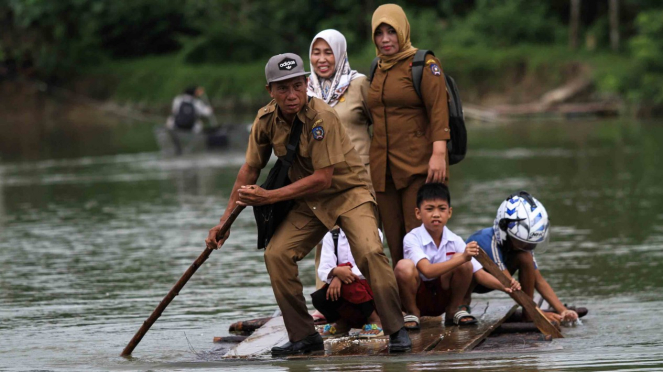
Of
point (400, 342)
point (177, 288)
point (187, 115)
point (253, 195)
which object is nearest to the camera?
point (253, 195)

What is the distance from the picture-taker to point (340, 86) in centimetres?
755

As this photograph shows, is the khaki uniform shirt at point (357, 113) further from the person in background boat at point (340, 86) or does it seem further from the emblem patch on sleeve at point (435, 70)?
the emblem patch on sleeve at point (435, 70)

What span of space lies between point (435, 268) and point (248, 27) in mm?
40804

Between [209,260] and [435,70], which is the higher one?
[435,70]

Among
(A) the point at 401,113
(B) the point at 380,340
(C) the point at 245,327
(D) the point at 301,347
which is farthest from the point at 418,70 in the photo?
(C) the point at 245,327

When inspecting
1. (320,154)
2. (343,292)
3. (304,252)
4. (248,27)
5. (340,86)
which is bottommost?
(343,292)

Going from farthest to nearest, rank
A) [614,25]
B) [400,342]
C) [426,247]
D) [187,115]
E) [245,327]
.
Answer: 1. [614,25]
2. [187,115]
3. [245,327]
4. [426,247]
5. [400,342]

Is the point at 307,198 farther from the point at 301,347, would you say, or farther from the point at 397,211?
the point at 397,211

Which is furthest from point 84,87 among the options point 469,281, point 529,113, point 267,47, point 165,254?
point 469,281

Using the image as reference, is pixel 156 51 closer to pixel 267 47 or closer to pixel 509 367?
pixel 267 47

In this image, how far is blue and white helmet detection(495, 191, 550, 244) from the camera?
7.60 metres

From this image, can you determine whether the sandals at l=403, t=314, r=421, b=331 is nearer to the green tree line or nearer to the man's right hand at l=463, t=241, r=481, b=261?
the man's right hand at l=463, t=241, r=481, b=261

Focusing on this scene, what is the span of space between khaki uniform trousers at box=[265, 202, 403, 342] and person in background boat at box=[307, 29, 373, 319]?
62cm

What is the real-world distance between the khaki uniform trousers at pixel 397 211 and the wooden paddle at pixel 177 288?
1241 mm
